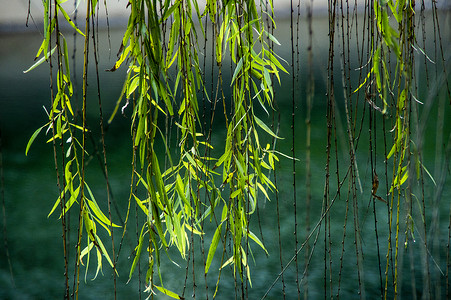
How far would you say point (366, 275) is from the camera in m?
2.46

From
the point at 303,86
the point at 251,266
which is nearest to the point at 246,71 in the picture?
the point at 251,266

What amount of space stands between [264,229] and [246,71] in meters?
2.11

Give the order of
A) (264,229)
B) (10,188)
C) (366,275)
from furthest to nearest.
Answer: (10,188), (264,229), (366,275)

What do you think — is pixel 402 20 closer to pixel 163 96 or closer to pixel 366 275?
pixel 163 96

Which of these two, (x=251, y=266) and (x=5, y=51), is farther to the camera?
(x=5, y=51)

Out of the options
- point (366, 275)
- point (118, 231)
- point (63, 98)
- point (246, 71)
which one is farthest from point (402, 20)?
point (118, 231)

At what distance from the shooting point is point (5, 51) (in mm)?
6203

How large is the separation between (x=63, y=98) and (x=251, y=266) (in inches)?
74.1

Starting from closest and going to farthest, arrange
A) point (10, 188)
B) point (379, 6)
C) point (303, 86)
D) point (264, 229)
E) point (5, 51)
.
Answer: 1. point (379, 6)
2. point (264, 229)
3. point (10, 188)
4. point (303, 86)
5. point (5, 51)

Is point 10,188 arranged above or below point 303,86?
below

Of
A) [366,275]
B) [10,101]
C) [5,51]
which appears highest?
[5,51]

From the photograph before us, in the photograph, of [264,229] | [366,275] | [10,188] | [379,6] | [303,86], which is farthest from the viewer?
[303,86]

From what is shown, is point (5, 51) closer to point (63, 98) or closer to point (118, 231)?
point (118, 231)

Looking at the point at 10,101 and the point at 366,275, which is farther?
the point at 10,101
